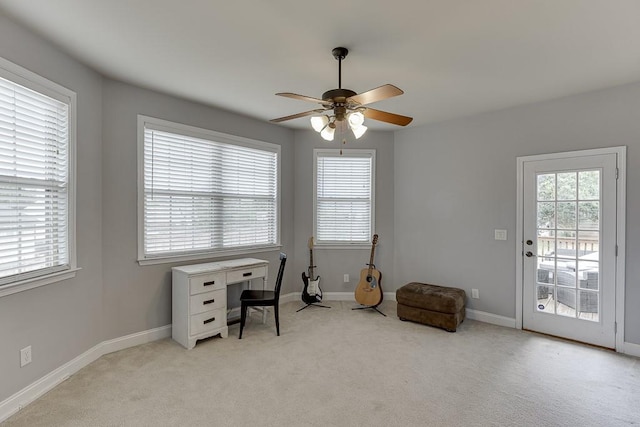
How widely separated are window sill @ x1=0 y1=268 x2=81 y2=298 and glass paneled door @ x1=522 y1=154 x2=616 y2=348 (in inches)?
180

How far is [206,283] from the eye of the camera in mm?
3285

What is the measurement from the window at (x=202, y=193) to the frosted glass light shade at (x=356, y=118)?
7.04 feet

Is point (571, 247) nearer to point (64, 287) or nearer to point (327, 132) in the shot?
point (327, 132)

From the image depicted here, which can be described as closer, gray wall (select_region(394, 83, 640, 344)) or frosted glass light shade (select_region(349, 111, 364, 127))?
frosted glass light shade (select_region(349, 111, 364, 127))

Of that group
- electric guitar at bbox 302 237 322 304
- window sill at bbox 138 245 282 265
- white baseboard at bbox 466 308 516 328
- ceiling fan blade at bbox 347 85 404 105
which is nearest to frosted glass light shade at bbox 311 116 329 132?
ceiling fan blade at bbox 347 85 404 105

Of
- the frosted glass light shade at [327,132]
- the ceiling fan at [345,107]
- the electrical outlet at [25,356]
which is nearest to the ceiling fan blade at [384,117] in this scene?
the ceiling fan at [345,107]

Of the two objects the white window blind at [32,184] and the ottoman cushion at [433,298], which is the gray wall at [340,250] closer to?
the ottoman cushion at [433,298]

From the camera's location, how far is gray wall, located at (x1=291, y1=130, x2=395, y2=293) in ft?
15.9

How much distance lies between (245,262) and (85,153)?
1.88m

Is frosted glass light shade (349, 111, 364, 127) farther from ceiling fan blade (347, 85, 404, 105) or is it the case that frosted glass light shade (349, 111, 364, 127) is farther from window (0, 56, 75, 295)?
window (0, 56, 75, 295)

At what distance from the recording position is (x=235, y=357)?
2.98m

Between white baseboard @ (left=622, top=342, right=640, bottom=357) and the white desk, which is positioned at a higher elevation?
the white desk

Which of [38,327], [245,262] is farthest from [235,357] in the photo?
[38,327]

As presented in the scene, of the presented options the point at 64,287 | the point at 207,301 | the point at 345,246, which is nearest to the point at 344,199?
the point at 345,246
